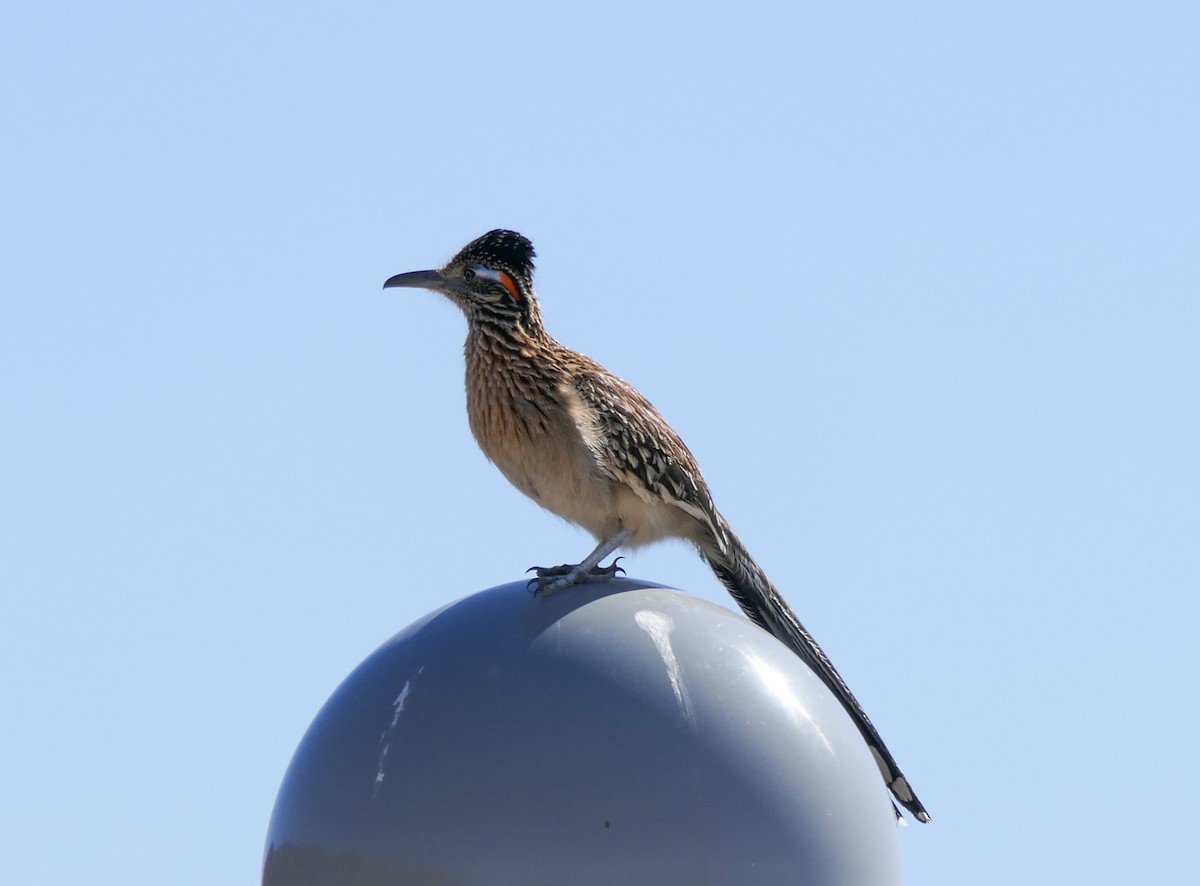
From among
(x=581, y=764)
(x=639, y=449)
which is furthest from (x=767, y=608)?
(x=581, y=764)

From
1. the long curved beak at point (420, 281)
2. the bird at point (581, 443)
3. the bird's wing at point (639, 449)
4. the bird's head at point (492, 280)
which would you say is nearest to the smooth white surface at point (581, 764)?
the bird at point (581, 443)

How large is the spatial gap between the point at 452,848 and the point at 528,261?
4.39 metres

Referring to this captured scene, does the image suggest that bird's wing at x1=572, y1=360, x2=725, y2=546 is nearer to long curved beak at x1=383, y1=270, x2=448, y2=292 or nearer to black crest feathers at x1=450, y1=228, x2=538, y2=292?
black crest feathers at x1=450, y1=228, x2=538, y2=292

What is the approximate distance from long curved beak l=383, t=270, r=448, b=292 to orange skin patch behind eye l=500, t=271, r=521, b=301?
1.03ft

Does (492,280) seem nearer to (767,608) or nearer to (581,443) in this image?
(581,443)

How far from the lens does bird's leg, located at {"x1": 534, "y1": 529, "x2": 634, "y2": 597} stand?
21.6 ft

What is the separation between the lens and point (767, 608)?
882 centimetres

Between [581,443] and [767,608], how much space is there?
4.52 ft

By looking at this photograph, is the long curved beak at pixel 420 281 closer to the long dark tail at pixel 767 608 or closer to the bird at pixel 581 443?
the bird at pixel 581 443

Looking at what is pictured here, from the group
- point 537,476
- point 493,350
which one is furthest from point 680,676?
point 493,350

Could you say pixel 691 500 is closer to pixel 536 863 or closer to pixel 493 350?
pixel 493 350

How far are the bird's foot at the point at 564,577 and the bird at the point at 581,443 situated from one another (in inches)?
24.0

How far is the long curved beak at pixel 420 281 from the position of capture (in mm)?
9135

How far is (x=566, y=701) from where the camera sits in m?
5.59
